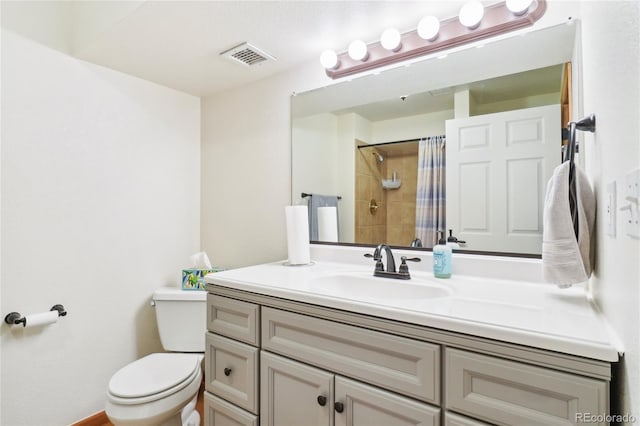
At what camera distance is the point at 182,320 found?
6.19ft

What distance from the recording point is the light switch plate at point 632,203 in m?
0.48

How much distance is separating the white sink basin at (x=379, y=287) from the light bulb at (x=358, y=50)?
1028 mm

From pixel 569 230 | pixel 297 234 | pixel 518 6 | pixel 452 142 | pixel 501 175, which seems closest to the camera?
pixel 569 230

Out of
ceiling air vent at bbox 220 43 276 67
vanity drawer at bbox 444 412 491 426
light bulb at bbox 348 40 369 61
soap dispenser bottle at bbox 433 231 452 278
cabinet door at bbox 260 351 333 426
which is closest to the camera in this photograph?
vanity drawer at bbox 444 412 491 426

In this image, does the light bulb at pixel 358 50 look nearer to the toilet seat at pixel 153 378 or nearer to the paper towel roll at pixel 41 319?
the toilet seat at pixel 153 378

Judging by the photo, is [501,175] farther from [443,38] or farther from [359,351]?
[359,351]

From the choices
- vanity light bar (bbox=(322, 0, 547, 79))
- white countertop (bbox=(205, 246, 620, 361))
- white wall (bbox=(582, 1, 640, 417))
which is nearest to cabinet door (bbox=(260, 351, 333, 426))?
white countertop (bbox=(205, 246, 620, 361))

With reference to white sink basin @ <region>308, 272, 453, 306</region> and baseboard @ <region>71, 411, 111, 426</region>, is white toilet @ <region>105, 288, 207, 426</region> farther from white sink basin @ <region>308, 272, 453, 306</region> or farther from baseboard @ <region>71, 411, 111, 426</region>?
white sink basin @ <region>308, 272, 453, 306</region>

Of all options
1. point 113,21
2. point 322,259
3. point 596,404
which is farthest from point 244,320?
point 113,21

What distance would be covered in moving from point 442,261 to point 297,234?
2.29 feet

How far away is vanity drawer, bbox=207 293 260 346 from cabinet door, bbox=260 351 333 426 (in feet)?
0.31

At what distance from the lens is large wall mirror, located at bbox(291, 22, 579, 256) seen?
1209mm

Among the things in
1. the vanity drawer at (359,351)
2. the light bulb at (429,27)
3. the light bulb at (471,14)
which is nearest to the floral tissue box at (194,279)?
the vanity drawer at (359,351)

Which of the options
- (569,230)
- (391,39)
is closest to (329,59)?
(391,39)
